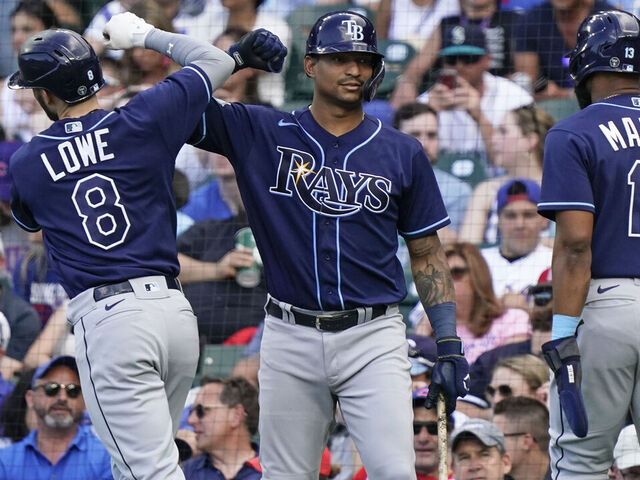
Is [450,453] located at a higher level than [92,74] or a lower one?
lower

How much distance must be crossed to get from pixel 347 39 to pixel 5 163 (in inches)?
176

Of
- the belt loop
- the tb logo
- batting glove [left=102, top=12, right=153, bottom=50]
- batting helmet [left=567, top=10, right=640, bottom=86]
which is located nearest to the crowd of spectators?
the belt loop

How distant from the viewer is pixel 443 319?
4199 millimetres

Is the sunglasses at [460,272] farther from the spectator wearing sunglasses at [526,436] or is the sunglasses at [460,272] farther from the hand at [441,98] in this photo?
the hand at [441,98]

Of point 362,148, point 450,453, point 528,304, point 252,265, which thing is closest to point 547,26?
point 528,304

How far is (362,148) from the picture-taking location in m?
4.20

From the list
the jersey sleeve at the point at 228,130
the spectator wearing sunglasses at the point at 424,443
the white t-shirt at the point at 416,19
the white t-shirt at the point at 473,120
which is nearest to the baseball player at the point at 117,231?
the jersey sleeve at the point at 228,130

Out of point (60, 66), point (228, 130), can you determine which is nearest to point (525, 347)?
point (228, 130)

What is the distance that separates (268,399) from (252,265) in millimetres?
3132

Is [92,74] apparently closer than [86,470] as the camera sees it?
Yes

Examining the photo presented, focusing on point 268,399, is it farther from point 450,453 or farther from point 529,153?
point 529,153

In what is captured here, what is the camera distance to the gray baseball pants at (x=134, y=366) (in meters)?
3.75

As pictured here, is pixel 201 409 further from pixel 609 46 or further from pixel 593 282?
pixel 609 46

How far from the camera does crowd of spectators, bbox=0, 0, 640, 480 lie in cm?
614
